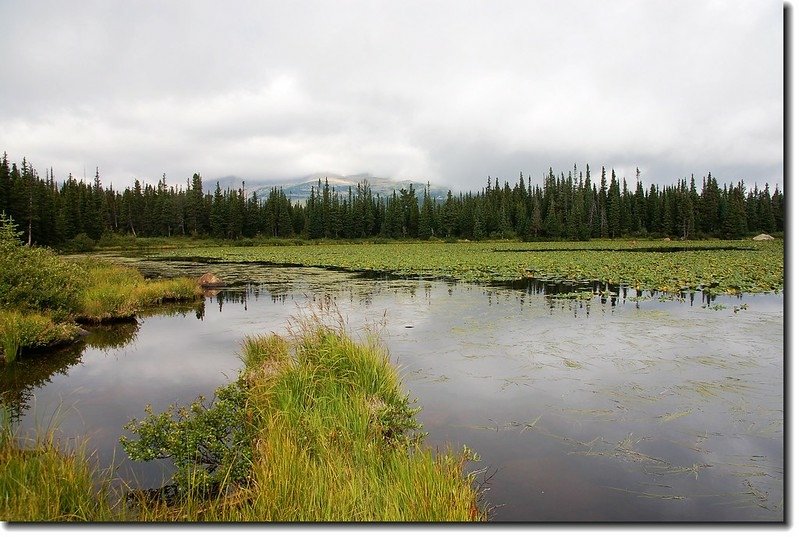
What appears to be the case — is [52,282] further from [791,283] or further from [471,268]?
[471,268]

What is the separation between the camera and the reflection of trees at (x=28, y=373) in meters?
8.48

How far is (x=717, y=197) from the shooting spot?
70.0 meters

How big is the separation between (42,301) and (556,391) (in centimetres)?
1425

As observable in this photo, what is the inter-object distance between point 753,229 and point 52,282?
65.9 metres

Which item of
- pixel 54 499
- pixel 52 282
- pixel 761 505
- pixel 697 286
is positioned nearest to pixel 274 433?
pixel 54 499

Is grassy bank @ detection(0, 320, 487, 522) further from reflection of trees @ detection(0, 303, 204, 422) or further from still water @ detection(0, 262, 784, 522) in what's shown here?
reflection of trees @ detection(0, 303, 204, 422)

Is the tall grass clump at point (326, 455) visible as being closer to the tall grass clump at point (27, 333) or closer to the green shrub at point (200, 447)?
the green shrub at point (200, 447)

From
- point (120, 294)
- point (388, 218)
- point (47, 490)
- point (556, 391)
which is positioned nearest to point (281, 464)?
point (47, 490)

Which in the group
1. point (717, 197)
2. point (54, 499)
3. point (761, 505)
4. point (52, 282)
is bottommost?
point (761, 505)

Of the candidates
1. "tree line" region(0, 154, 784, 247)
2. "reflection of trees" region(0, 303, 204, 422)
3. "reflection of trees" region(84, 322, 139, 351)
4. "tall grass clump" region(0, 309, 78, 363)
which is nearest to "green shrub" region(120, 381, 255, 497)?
"reflection of trees" region(0, 303, 204, 422)

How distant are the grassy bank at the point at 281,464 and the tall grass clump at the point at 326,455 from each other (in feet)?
0.05

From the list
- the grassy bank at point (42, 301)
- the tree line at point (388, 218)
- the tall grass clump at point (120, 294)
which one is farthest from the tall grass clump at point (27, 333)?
the tree line at point (388, 218)

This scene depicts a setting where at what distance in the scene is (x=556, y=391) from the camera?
28.3ft

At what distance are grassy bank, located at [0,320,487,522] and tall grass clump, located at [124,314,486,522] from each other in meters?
0.02
